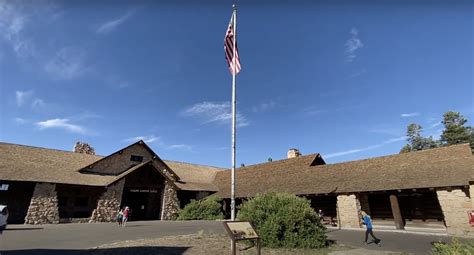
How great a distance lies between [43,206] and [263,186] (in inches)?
732

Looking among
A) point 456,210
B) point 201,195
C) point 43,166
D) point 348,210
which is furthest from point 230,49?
point 201,195

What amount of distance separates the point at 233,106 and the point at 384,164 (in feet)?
55.2

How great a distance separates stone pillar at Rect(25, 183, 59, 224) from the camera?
22.5 meters

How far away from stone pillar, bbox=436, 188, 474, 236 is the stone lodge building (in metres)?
0.05

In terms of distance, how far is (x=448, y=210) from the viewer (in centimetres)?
1828

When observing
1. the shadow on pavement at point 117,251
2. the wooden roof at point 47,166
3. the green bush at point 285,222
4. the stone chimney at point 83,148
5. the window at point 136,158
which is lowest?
the shadow on pavement at point 117,251

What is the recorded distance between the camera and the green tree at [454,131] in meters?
53.8

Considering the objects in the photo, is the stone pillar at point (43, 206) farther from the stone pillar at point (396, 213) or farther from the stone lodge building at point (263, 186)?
the stone pillar at point (396, 213)

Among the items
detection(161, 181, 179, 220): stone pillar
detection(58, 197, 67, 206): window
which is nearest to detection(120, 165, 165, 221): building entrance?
detection(161, 181, 179, 220): stone pillar

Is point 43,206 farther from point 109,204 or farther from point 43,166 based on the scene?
point 109,204

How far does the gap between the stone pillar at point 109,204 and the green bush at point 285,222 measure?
16.7m

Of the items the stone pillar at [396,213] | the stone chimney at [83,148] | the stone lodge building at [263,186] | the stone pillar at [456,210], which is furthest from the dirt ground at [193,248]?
the stone chimney at [83,148]

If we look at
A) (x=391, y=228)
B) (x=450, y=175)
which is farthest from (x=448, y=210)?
(x=391, y=228)

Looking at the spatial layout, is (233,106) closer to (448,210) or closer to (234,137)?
(234,137)
